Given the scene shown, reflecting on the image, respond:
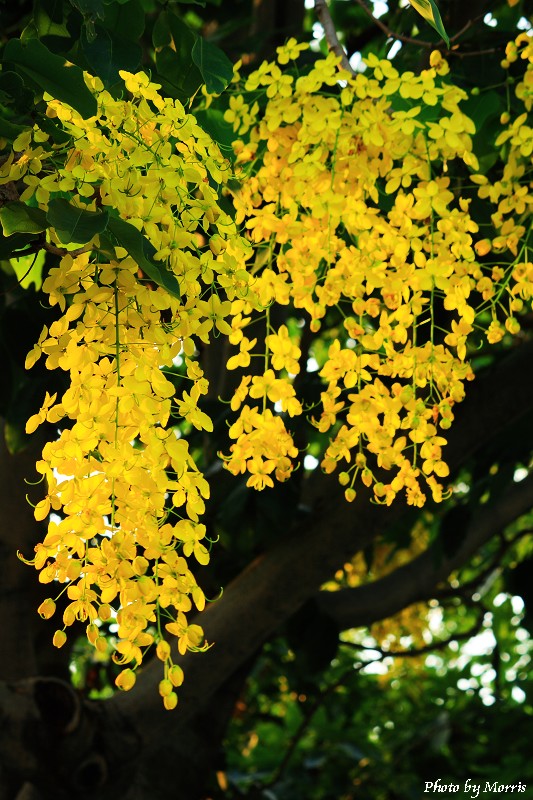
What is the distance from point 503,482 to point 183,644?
54.2 inches

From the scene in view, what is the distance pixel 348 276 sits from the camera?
3.82 feet

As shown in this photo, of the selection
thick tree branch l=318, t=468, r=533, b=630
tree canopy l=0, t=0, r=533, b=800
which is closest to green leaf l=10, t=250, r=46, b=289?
tree canopy l=0, t=0, r=533, b=800

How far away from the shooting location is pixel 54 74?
0.90 metres

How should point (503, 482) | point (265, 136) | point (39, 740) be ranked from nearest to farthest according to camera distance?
point (265, 136) → point (39, 740) → point (503, 482)

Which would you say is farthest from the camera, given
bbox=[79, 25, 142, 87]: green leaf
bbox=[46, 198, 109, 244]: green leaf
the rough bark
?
the rough bark

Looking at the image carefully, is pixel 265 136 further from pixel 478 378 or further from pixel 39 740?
pixel 39 740

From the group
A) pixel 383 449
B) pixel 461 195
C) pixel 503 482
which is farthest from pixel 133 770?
pixel 461 195

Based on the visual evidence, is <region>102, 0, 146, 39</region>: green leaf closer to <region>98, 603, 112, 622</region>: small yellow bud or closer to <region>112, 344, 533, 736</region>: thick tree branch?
<region>98, 603, 112, 622</region>: small yellow bud

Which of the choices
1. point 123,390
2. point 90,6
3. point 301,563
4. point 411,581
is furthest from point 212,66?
point 411,581

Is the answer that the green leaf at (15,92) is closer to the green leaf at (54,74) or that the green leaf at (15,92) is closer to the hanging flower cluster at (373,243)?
the green leaf at (54,74)

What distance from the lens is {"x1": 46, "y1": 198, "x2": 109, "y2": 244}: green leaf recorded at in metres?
0.80

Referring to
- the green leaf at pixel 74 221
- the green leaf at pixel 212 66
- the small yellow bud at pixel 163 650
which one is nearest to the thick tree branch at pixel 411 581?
the green leaf at pixel 212 66

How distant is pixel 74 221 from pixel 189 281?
0.12m

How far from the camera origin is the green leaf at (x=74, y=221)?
0.80 metres
